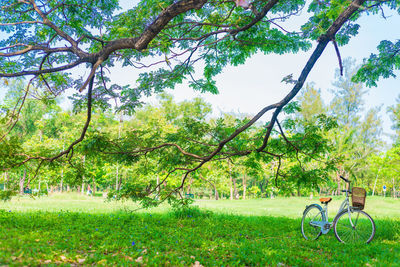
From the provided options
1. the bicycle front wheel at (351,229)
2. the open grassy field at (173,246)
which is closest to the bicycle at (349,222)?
the bicycle front wheel at (351,229)

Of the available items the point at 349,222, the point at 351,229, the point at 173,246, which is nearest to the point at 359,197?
the point at 349,222

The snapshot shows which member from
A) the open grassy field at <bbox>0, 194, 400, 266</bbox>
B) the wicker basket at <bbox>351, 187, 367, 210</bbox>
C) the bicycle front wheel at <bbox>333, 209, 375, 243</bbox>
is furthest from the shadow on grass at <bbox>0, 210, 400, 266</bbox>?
the wicker basket at <bbox>351, 187, 367, 210</bbox>

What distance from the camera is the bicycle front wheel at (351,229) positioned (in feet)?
19.0

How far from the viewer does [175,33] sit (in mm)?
8008

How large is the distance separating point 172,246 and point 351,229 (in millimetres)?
3871

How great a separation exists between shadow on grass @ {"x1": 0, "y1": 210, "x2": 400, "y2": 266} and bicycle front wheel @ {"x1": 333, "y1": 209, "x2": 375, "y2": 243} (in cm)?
21

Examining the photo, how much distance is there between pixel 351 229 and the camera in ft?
19.4

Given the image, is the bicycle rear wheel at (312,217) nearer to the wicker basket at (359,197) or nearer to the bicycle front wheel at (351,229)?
the bicycle front wheel at (351,229)

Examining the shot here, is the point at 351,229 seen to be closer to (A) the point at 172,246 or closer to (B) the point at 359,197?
(B) the point at 359,197

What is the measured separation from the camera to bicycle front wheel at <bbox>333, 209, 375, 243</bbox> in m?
5.79

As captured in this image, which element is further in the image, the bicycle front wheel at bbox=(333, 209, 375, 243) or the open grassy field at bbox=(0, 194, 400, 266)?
the bicycle front wheel at bbox=(333, 209, 375, 243)

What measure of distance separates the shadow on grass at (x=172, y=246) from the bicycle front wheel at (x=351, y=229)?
21 centimetres

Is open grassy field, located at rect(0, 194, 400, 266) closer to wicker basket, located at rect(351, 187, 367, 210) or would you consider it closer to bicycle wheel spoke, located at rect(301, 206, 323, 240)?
bicycle wheel spoke, located at rect(301, 206, 323, 240)

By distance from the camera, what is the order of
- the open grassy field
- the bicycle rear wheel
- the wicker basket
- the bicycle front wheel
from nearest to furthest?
the open grassy field
the wicker basket
the bicycle front wheel
the bicycle rear wheel
